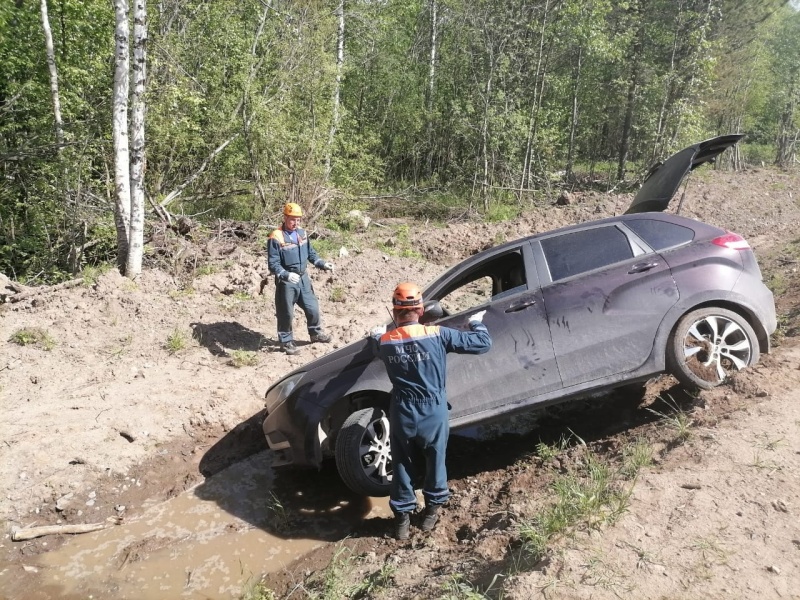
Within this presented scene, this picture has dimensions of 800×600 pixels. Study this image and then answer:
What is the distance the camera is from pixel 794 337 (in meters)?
5.71

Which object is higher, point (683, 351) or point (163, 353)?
point (683, 351)

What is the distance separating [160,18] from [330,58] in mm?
3799

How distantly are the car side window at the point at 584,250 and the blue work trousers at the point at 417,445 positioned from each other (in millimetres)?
1618

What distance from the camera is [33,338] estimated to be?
22.4 feet

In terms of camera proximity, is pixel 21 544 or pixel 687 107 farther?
pixel 687 107

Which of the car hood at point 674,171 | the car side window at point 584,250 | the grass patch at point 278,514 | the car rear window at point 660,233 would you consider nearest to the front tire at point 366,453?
the grass patch at point 278,514

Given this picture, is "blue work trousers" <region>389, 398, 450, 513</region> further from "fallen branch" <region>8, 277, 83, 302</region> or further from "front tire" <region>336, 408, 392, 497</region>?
"fallen branch" <region>8, 277, 83, 302</region>

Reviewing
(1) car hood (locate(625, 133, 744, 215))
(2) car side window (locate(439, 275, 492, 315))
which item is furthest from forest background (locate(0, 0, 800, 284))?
(1) car hood (locate(625, 133, 744, 215))

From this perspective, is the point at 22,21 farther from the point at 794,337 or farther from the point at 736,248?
the point at 794,337

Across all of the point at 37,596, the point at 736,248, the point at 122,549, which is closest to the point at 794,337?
the point at 736,248

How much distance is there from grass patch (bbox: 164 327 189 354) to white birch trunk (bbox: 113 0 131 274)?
203 centimetres

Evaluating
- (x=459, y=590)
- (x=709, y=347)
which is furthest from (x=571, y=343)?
(x=459, y=590)

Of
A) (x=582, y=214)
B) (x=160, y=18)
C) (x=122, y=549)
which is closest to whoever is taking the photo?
(x=122, y=549)

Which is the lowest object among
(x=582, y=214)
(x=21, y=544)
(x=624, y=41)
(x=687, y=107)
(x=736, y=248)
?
(x=21, y=544)
